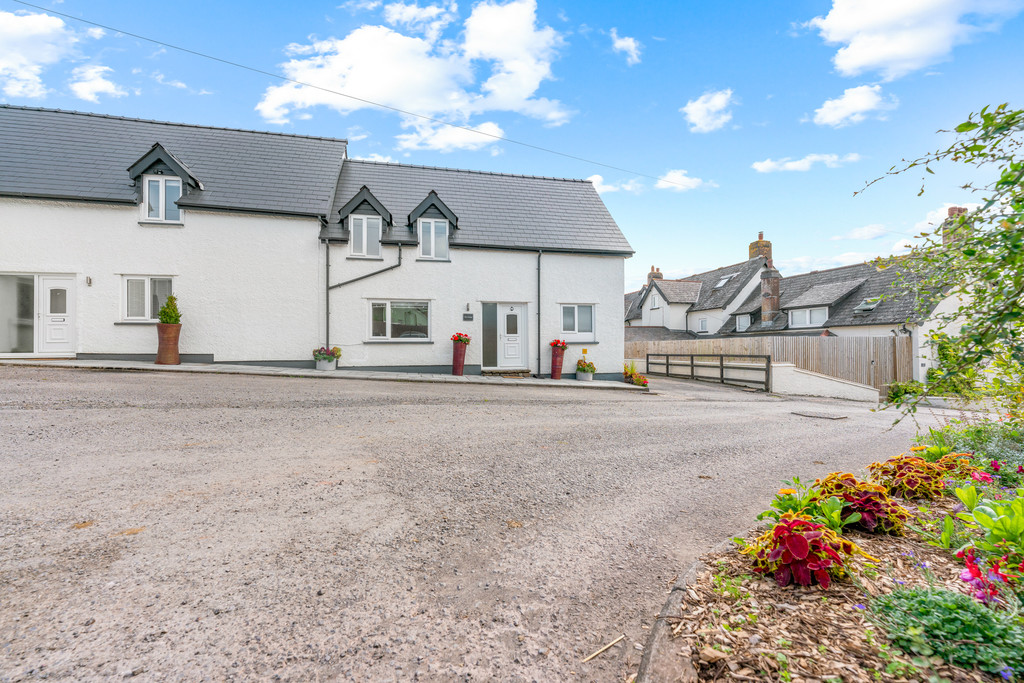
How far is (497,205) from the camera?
18.9 m

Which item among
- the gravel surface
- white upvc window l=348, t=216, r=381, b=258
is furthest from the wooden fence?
white upvc window l=348, t=216, r=381, b=258

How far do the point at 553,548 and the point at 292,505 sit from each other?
7.67ft

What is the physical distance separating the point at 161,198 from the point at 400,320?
807 cm

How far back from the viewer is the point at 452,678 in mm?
2236

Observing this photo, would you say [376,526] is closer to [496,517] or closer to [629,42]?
[496,517]

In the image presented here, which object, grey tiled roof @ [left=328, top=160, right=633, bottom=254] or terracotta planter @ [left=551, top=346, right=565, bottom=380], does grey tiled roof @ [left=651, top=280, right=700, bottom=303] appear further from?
terracotta planter @ [left=551, top=346, right=565, bottom=380]

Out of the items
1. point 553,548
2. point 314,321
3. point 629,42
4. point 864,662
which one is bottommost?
point 553,548

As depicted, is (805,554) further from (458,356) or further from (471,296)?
(471,296)

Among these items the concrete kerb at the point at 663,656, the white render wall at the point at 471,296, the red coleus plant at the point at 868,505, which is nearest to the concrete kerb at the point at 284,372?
the white render wall at the point at 471,296

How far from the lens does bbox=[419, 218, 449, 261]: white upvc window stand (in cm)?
1667

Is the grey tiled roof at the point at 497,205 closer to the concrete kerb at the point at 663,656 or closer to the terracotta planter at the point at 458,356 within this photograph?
the terracotta planter at the point at 458,356

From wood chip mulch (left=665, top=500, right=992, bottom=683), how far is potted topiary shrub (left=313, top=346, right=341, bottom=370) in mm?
13943

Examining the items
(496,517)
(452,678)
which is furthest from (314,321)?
(452,678)

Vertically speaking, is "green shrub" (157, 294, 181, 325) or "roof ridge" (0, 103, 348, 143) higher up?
"roof ridge" (0, 103, 348, 143)
